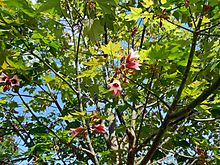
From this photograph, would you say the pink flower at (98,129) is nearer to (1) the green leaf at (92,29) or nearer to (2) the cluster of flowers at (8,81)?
(2) the cluster of flowers at (8,81)

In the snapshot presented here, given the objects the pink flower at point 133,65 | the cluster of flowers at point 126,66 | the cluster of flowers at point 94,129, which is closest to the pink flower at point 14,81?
the cluster of flowers at point 94,129

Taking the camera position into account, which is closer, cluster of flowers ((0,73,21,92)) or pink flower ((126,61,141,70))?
pink flower ((126,61,141,70))

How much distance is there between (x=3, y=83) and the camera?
3141 millimetres

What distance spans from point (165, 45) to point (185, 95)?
0.63 meters

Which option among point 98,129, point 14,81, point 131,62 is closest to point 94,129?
point 98,129

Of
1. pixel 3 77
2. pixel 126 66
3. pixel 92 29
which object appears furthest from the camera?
pixel 3 77

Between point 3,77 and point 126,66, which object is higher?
point 3,77

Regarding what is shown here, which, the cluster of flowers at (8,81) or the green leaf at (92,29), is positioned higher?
the cluster of flowers at (8,81)

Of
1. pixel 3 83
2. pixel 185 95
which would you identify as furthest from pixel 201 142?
pixel 3 83

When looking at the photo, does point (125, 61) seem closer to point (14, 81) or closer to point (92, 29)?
point (92, 29)

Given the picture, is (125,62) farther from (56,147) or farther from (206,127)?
(206,127)

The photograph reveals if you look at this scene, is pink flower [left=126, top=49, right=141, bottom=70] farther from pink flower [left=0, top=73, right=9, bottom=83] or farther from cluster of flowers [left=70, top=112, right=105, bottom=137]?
pink flower [left=0, top=73, right=9, bottom=83]

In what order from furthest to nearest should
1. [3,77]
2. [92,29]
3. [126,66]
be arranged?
1. [3,77]
2. [126,66]
3. [92,29]

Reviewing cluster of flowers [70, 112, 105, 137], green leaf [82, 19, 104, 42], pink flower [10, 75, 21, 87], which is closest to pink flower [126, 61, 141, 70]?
green leaf [82, 19, 104, 42]
